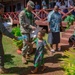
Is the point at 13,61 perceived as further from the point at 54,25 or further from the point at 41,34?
the point at 54,25

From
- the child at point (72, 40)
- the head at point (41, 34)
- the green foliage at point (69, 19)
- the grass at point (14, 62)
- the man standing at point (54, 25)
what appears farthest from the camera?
the green foliage at point (69, 19)

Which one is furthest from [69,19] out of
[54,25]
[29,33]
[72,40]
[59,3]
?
[59,3]

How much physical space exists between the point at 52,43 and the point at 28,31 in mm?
1767

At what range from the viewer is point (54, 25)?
30.9 feet

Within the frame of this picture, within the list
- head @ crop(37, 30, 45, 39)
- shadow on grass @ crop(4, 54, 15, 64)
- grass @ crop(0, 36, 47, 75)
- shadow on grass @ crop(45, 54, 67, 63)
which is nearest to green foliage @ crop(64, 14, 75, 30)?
grass @ crop(0, 36, 47, 75)

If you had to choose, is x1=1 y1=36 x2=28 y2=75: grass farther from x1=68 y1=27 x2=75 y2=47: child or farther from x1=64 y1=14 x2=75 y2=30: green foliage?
x1=64 y1=14 x2=75 y2=30: green foliage

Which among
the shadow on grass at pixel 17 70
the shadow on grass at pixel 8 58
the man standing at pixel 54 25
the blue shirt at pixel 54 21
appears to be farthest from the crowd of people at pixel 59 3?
the shadow on grass at pixel 17 70

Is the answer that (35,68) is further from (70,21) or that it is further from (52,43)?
(70,21)

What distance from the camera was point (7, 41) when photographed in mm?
11547

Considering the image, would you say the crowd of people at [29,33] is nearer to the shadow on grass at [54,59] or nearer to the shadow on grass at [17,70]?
the shadow on grass at [17,70]

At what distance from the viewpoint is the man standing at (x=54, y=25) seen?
9273mm

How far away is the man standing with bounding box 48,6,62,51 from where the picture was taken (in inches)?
365

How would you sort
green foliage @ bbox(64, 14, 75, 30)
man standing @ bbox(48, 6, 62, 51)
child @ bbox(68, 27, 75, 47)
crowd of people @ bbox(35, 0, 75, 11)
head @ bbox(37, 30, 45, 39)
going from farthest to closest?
crowd of people @ bbox(35, 0, 75, 11)
green foliage @ bbox(64, 14, 75, 30)
child @ bbox(68, 27, 75, 47)
man standing @ bbox(48, 6, 62, 51)
head @ bbox(37, 30, 45, 39)

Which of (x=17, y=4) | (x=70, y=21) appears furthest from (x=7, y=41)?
(x=17, y=4)
